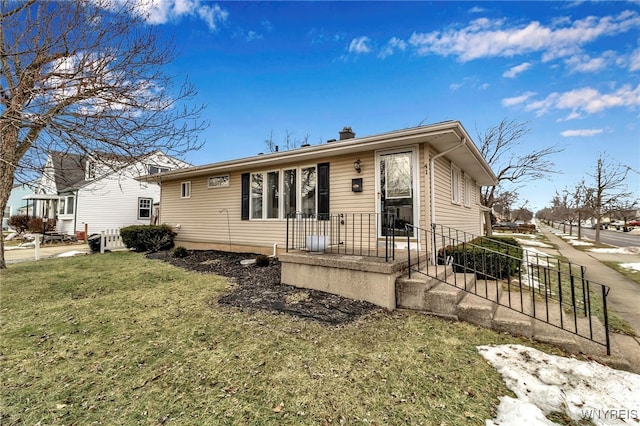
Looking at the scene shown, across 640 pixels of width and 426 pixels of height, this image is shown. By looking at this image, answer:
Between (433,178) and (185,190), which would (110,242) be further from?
(433,178)

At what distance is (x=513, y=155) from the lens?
55.4ft

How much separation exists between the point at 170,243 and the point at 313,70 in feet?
29.5

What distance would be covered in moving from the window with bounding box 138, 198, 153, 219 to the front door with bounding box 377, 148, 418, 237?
57.9 ft

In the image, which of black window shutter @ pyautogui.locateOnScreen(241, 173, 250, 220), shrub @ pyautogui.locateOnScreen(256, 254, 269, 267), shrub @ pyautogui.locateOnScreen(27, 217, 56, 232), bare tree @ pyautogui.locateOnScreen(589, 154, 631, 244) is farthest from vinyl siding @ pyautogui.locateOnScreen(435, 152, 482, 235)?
shrub @ pyautogui.locateOnScreen(27, 217, 56, 232)

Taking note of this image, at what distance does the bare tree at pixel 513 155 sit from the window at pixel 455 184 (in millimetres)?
9749

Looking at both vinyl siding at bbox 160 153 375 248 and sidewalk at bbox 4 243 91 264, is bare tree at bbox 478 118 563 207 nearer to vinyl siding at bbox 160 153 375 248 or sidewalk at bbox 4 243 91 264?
vinyl siding at bbox 160 153 375 248

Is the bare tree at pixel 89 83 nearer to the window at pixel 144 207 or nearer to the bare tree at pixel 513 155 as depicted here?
the window at pixel 144 207

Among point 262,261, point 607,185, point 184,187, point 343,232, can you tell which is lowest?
point 262,261

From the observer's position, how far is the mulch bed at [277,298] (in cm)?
403

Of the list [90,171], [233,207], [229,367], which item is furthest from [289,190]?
[229,367]

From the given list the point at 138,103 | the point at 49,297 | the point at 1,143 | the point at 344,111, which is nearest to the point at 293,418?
the point at 49,297

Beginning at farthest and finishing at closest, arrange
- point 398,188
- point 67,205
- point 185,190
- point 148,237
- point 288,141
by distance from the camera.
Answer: point 288,141
point 67,205
point 185,190
point 148,237
point 398,188

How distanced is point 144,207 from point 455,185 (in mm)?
18588

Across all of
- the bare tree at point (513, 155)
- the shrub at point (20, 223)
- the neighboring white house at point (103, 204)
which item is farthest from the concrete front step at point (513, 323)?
the shrub at point (20, 223)
